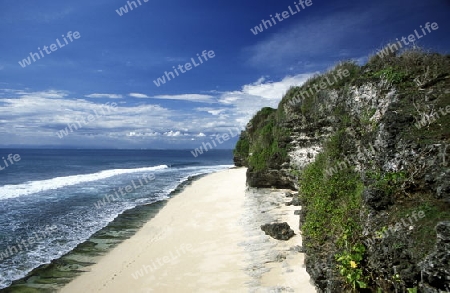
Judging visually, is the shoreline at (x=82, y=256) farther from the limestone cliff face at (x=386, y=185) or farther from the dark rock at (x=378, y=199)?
the dark rock at (x=378, y=199)

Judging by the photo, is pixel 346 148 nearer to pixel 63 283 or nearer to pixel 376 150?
pixel 376 150

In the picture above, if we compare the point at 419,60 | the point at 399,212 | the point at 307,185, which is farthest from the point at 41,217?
the point at 419,60

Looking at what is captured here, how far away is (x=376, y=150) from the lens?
9.80 metres

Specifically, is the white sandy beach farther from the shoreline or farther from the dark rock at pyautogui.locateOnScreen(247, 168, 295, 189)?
the dark rock at pyautogui.locateOnScreen(247, 168, 295, 189)

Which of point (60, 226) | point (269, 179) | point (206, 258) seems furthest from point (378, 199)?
point (60, 226)

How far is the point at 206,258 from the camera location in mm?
13211

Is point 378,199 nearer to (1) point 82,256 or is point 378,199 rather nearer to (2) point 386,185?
(2) point 386,185

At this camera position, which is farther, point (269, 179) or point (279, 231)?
A: point (269, 179)

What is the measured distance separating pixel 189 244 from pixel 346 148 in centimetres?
977

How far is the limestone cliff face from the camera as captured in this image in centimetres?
642

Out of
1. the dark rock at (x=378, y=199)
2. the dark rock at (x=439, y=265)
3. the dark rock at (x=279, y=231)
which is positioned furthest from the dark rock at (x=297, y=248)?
the dark rock at (x=439, y=265)

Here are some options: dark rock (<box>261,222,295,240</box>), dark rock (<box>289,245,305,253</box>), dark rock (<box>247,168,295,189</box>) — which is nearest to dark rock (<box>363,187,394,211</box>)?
dark rock (<box>289,245,305,253</box>)

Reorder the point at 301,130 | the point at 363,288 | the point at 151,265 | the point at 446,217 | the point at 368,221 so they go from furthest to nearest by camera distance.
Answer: the point at 301,130 → the point at 151,265 → the point at 368,221 → the point at 363,288 → the point at 446,217

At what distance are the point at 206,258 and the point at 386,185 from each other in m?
8.72
